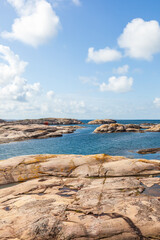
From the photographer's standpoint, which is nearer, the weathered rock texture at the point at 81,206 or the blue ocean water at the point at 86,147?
the weathered rock texture at the point at 81,206

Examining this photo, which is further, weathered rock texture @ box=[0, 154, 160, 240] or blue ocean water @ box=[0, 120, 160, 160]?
blue ocean water @ box=[0, 120, 160, 160]

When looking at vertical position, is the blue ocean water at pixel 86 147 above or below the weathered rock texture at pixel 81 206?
below

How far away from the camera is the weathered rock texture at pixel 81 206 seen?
24.9 feet

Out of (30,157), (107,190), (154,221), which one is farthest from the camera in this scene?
(30,157)

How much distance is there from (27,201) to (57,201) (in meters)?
2.12

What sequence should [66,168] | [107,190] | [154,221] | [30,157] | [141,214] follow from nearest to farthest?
[154,221] < [141,214] < [107,190] < [66,168] < [30,157]

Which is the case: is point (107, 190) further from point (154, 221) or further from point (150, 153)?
point (150, 153)

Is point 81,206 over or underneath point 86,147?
over

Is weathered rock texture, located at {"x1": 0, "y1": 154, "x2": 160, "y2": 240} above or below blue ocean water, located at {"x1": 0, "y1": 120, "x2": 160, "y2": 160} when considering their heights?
above

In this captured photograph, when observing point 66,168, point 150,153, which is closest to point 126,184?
point 66,168

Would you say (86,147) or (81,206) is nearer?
(81,206)

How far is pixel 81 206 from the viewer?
981 cm

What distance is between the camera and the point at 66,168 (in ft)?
59.8

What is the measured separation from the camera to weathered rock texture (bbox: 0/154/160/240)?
758 centimetres
